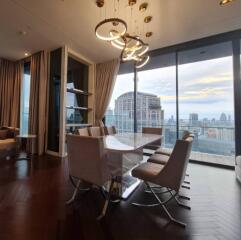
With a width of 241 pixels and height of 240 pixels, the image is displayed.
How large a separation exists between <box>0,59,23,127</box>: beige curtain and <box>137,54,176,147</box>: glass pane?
13.8 ft

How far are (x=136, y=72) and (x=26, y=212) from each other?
14.4ft

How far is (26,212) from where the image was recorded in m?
1.78

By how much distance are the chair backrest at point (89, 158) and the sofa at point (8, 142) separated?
291cm

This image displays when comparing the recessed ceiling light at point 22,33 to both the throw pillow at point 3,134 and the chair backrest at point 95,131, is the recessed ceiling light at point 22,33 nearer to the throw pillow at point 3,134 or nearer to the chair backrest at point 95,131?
the throw pillow at point 3,134

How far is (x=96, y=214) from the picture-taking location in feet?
5.82

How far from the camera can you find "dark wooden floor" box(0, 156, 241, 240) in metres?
1.47

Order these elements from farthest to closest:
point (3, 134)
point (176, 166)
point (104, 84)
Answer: point (104, 84)
point (3, 134)
point (176, 166)

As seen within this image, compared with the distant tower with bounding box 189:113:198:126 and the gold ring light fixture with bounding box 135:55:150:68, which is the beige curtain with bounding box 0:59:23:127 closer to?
the gold ring light fixture with bounding box 135:55:150:68

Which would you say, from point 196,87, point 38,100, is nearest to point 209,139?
point 196,87

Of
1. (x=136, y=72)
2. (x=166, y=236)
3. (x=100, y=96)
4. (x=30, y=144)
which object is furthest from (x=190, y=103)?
(x=30, y=144)

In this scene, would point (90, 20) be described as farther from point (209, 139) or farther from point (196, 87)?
point (209, 139)

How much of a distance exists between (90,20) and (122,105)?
2.79 meters

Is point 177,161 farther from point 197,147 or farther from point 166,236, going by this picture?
point 197,147

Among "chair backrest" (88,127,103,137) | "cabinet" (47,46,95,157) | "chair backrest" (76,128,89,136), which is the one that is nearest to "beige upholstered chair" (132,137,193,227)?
"chair backrest" (76,128,89,136)
